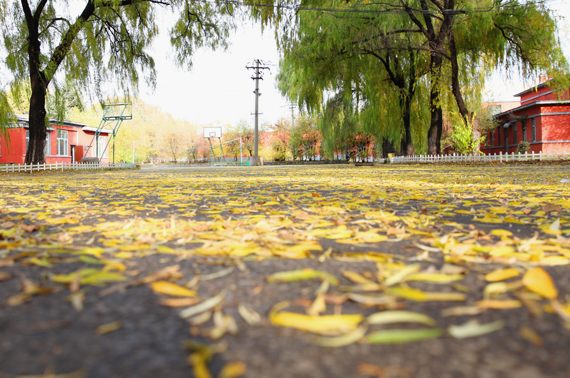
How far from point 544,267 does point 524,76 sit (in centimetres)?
1609

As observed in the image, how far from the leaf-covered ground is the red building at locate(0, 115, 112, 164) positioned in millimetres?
22236

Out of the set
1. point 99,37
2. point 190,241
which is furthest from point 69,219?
point 99,37

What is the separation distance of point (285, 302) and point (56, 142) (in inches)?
1139

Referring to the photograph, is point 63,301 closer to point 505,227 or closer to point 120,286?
point 120,286

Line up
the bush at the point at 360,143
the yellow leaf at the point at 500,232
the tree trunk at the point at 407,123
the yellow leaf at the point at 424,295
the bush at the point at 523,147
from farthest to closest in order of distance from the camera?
1. the bush at the point at 523,147
2. the bush at the point at 360,143
3. the tree trunk at the point at 407,123
4. the yellow leaf at the point at 500,232
5. the yellow leaf at the point at 424,295

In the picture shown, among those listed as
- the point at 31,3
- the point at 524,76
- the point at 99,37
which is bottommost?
the point at 524,76

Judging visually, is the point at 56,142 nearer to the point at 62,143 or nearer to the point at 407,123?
the point at 62,143

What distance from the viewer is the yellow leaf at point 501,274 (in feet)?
4.28

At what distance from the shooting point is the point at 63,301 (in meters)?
1.13

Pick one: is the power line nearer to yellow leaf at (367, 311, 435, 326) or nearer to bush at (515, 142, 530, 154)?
bush at (515, 142, 530, 154)

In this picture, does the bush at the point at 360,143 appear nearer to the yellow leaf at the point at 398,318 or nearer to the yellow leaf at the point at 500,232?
the yellow leaf at the point at 500,232

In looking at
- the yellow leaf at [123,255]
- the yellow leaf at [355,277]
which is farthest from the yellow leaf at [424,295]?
the yellow leaf at [123,255]

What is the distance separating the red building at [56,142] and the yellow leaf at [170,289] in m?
22.6

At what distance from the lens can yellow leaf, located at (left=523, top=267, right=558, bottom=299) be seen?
1165mm
